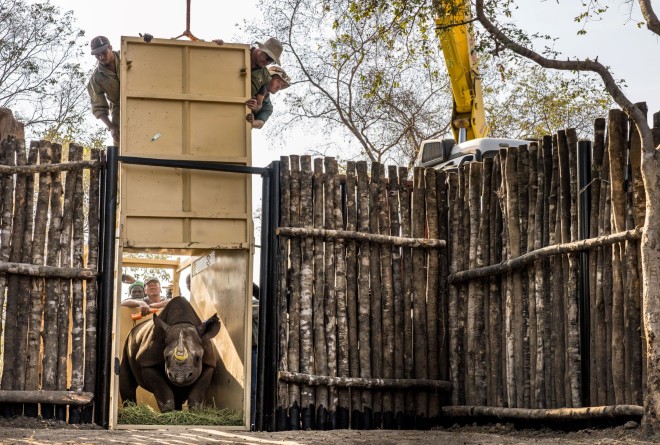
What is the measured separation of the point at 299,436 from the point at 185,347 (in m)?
2.14

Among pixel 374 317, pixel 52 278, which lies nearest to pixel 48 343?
pixel 52 278

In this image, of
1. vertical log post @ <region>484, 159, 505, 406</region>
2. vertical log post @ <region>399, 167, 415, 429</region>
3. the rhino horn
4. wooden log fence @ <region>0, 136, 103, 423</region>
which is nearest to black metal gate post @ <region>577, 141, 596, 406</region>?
vertical log post @ <region>484, 159, 505, 406</region>

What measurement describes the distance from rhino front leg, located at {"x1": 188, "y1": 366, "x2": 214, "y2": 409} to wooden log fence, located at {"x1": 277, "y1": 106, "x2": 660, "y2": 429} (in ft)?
4.04

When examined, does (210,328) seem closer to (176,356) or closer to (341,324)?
(176,356)

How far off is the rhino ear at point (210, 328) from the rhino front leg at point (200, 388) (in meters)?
0.35

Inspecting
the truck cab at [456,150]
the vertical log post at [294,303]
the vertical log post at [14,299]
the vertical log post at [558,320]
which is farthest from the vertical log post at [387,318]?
the truck cab at [456,150]

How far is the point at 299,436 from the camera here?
9.73 metres

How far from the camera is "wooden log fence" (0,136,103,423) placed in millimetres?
10211

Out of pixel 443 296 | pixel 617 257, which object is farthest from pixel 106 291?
pixel 617 257

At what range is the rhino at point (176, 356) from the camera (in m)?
11.5

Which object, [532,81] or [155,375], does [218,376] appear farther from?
[532,81]

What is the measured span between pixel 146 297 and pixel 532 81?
13.4 metres

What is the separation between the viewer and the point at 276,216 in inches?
436

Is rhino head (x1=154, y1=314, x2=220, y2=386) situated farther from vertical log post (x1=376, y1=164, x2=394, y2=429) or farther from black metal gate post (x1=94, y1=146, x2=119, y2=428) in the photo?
vertical log post (x1=376, y1=164, x2=394, y2=429)
